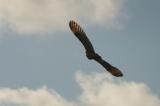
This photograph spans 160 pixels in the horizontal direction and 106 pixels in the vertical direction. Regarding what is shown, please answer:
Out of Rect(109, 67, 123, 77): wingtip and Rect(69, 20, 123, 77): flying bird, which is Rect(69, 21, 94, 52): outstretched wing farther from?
Rect(109, 67, 123, 77): wingtip

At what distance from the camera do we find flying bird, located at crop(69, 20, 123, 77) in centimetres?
2462

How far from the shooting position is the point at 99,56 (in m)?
25.7

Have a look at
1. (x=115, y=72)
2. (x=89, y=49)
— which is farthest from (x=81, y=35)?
(x=115, y=72)

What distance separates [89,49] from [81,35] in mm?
1462

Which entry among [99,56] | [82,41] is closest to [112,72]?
[99,56]

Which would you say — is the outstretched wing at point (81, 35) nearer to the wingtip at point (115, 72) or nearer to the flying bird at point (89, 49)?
the flying bird at point (89, 49)

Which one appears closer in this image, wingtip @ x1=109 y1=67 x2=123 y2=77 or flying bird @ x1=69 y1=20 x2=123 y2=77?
flying bird @ x1=69 y1=20 x2=123 y2=77

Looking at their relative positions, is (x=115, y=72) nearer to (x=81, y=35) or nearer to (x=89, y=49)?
(x=89, y=49)

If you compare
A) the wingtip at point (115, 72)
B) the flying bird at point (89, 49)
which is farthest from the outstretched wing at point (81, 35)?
the wingtip at point (115, 72)

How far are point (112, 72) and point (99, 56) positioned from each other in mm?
2835

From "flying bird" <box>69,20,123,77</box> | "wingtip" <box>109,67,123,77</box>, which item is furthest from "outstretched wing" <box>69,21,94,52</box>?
"wingtip" <box>109,67,123,77</box>

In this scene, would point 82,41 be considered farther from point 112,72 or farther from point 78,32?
point 112,72

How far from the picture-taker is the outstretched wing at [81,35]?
24547mm

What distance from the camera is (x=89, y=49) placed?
24672 mm
